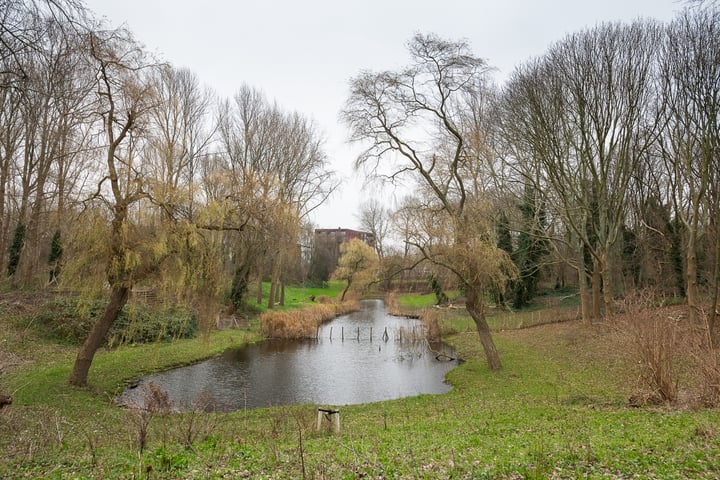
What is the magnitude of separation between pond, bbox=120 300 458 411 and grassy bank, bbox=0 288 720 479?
1446 mm

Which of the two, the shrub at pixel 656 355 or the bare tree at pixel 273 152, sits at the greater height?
the bare tree at pixel 273 152

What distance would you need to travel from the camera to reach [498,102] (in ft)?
63.1

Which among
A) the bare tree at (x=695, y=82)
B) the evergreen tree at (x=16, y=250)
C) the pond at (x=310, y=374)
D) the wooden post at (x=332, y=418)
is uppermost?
the bare tree at (x=695, y=82)

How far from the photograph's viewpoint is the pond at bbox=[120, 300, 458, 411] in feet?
40.7

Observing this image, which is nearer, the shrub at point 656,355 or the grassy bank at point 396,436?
the grassy bank at point 396,436

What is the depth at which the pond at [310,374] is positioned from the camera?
12.4 metres

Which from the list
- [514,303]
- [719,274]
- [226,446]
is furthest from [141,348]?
[514,303]

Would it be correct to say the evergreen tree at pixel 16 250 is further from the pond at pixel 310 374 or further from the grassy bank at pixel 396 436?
the pond at pixel 310 374

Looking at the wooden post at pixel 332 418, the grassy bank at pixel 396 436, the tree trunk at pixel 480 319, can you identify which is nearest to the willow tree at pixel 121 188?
the grassy bank at pixel 396 436

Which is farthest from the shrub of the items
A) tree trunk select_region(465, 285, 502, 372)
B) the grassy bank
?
tree trunk select_region(465, 285, 502, 372)

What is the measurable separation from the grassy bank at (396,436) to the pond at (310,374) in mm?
1446

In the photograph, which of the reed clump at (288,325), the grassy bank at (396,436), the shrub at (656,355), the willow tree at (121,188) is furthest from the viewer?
the reed clump at (288,325)

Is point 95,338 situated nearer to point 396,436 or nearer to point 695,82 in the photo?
point 396,436

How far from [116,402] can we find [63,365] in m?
3.78
